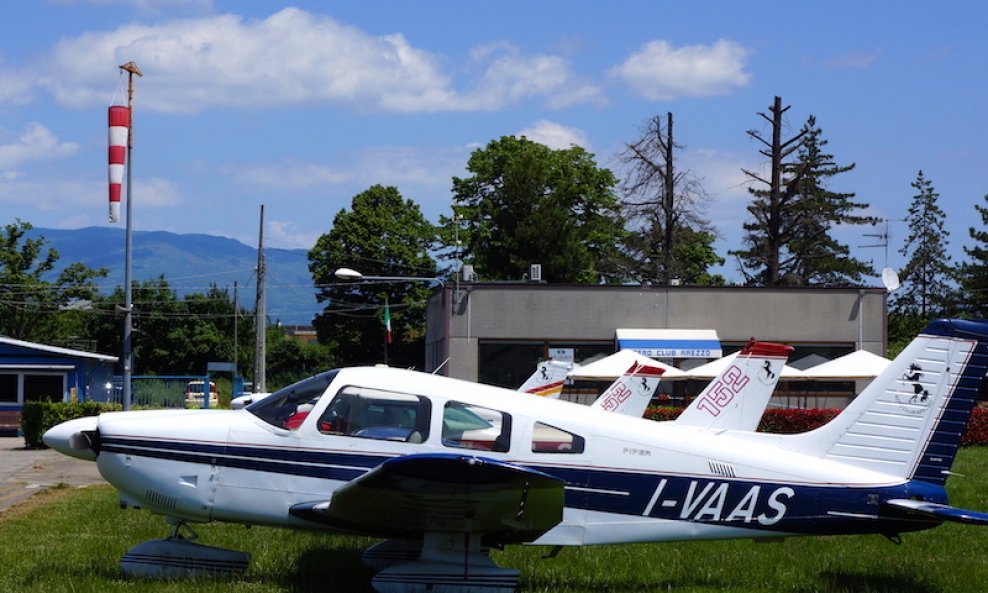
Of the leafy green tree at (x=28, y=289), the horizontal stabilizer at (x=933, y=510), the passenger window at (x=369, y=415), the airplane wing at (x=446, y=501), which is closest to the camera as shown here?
the airplane wing at (x=446, y=501)

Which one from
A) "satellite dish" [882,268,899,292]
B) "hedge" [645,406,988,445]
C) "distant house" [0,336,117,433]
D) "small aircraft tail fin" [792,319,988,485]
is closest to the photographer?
"small aircraft tail fin" [792,319,988,485]

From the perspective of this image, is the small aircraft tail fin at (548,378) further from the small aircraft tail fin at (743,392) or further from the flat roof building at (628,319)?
the flat roof building at (628,319)

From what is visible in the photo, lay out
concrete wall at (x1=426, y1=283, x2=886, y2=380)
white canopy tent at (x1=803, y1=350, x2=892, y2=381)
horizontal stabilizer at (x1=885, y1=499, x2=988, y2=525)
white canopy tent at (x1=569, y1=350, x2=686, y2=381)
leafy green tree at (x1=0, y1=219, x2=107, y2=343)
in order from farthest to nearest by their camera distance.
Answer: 1. leafy green tree at (x1=0, y1=219, x2=107, y2=343)
2. concrete wall at (x1=426, y1=283, x2=886, y2=380)
3. white canopy tent at (x1=569, y1=350, x2=686, y2=381)
4. white canopy tent at (x1=803, y1=350, x2=892, y2=381)
5. horizontal stabilizer at (x1=885, y1=499, x2=988, y2=525)

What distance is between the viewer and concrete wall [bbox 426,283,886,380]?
43156 millimetres

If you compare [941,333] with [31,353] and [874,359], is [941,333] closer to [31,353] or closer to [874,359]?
[874,359]

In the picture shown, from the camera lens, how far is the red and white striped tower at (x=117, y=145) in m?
26.0

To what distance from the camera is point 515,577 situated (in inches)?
363

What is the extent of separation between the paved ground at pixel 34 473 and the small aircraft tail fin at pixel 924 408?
466 inches

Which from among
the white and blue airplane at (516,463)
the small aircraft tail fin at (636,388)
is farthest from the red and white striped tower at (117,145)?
the white and blue airplane at (516,463)

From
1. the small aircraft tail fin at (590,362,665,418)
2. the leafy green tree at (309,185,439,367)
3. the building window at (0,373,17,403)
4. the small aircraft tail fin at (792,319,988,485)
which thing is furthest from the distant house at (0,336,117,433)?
the small aircraft tail fin at (792,319,988,485)

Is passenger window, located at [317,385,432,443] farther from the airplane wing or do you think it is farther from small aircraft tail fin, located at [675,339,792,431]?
small aircraft tail fin, located at [675,339,792,431]

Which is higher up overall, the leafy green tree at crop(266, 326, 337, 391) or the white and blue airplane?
the white and blue airplane

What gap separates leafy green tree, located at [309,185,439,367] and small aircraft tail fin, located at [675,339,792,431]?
51862 mm

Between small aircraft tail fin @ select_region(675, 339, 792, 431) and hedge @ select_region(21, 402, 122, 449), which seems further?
hedge @ select_region(21, 402, 122, 449)
